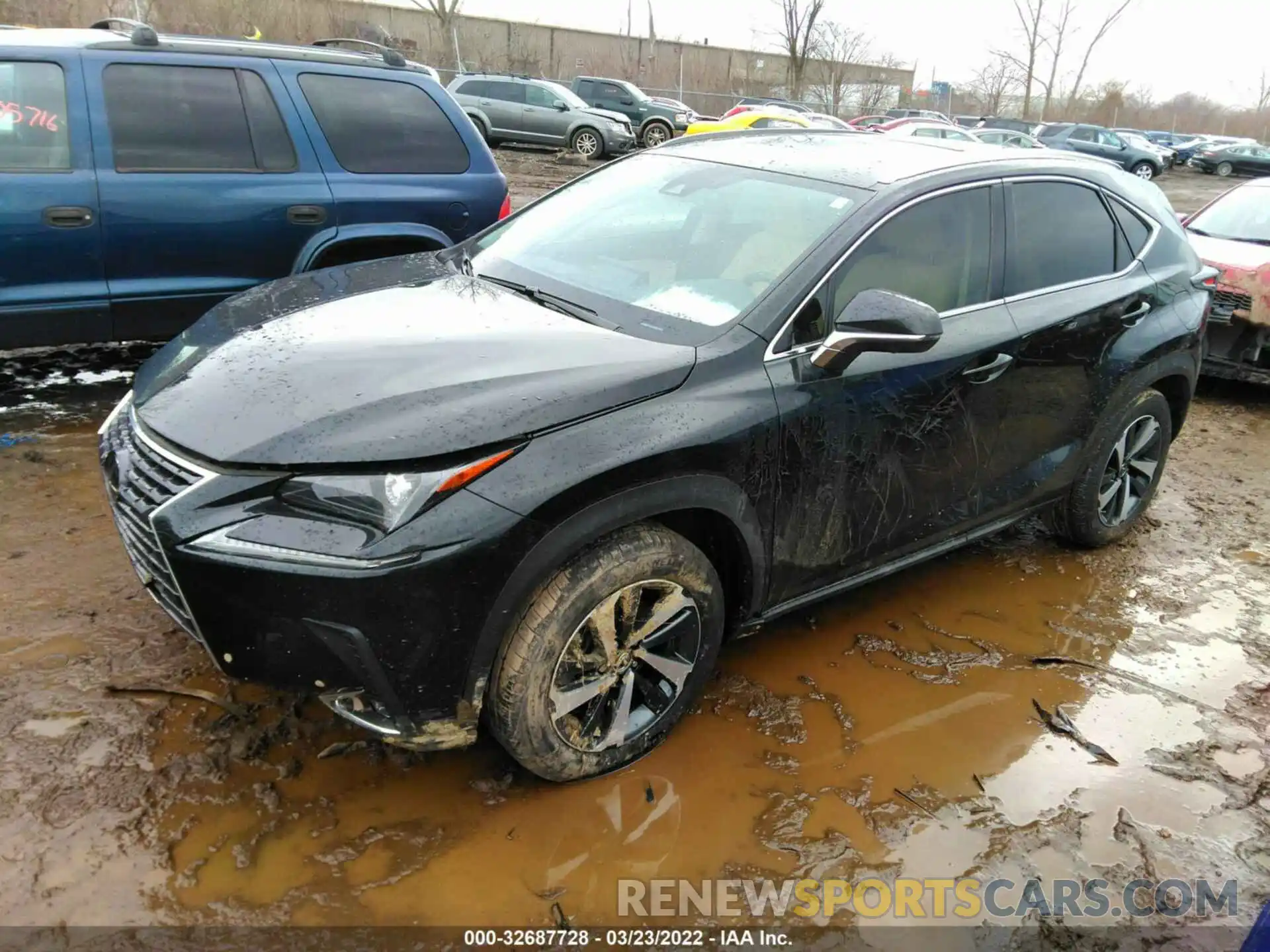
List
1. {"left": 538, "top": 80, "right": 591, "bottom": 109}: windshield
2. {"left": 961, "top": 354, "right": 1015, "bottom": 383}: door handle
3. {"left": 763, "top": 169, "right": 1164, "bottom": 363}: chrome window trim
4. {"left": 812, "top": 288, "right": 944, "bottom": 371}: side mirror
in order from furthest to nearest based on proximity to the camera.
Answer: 1. {"left": 538, "top": 80, "right": 591, "bottom": 109}: windshield
2. {"left": 961, "top": 354, "right": 1015, "bottom": 383}: door handle
3. {"left": 763, "top": 169, "right": 1164, "bottom": 363}: chrome window trim
4. {"left": 812, "top": 288, "right": 944, "bottom": 371}: side mirror

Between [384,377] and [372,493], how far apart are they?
380 mm

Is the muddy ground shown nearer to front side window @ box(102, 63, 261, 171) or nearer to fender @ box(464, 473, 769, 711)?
fender @ box(464, 473, 769, 711)

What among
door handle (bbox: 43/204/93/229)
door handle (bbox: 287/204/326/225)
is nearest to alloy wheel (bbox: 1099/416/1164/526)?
door handle (bbox: 287/204/326/225)

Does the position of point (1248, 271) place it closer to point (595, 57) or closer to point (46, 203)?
point (46, 203)

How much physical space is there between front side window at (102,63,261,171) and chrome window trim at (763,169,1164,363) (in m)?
3.38

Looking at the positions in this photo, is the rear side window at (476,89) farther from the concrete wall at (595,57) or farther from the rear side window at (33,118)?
the rear side window at (33,118)

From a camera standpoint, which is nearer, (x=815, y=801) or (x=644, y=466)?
(x=644, y=466)

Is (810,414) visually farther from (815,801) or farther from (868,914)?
(868,914)

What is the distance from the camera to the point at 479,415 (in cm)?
223

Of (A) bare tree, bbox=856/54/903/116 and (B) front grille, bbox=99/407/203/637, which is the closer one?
(B) front grille, bbox=99/407/203/637

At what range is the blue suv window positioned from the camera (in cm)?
445

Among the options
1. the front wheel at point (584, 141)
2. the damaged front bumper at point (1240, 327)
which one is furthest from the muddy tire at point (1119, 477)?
the front wheel at point (584, 141)

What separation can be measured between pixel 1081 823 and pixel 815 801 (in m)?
0.81

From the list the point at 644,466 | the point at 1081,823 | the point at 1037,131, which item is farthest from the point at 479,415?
the point at 1037,131
